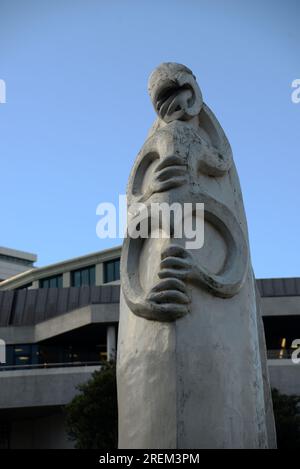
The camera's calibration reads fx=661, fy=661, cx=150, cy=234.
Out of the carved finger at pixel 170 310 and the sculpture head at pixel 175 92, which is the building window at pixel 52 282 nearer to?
the sculpture head at pixel 175 92

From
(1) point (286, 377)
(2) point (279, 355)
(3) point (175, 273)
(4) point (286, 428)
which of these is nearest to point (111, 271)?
(2) point (279, 355)

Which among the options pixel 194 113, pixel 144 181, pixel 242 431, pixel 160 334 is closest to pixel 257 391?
pixel 242 431

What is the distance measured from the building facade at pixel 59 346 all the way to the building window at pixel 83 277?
14955mm

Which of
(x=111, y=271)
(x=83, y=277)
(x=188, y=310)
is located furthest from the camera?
(x=83, y=277)

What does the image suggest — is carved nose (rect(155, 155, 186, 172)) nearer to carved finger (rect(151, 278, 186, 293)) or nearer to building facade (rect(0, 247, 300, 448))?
carved finger (rect(151, 278, 186, 293))

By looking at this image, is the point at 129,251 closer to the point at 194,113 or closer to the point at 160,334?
the point at 160,334

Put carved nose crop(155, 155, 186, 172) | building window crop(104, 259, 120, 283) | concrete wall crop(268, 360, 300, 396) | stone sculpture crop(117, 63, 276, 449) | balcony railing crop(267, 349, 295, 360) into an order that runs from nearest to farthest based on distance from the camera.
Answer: stone sculpture crop(117, 63, 276, 449)
carved nose crop(155, 155, 186, 172)
concrete wall crop(268, 360, 300, 396)
balcony railing crop(267, 349, 295, 360)
building window crop(104, 259, 120, 283)

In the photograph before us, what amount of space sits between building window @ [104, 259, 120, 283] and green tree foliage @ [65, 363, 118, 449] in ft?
115

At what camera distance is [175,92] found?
11312mm

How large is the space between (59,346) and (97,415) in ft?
68.4

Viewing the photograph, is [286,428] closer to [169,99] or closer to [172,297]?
[169,99]

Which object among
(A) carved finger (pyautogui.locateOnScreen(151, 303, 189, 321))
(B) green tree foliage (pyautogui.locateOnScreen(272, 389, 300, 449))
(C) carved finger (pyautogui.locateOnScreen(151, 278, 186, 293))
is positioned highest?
(B) green tree foliage (pyautogui.locateOnScreen(272, 389, 300, 449))

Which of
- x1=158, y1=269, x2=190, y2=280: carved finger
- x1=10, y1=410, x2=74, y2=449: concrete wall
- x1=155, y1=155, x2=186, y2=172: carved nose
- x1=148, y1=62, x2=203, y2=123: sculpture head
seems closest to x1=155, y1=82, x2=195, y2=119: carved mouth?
x1=148, y1=62, x2=203, y2=123: sculpture head

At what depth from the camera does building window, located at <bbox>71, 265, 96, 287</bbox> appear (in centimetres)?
6353
